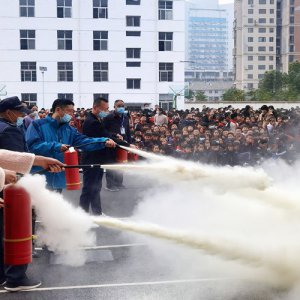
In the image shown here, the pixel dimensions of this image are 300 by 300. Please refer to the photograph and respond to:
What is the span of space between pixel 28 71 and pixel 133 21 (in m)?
10.2

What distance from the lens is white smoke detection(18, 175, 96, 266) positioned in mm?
5234

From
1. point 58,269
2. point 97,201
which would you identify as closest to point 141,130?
point 97,201

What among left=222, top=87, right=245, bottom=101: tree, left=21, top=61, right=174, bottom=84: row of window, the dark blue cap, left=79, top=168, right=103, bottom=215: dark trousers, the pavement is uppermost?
left=21, top=61, right=174, bottom=84: row of window

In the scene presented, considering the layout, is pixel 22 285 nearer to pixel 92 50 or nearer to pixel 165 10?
pixel 92 50

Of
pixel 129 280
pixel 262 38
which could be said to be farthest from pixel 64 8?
pixel 262 38

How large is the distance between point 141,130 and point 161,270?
9.62 meters

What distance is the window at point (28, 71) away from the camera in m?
47.2

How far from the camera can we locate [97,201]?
8898 millimetres

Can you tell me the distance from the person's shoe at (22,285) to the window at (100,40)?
43.4 m

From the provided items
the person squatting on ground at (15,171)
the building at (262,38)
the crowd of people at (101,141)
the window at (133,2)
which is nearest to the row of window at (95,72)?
the window at (133,2)

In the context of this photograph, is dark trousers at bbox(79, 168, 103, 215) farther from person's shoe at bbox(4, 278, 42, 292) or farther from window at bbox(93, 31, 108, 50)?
window at bbox(93, 31, 108, 50)

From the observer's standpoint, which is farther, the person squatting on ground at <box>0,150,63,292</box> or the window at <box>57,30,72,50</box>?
the window at <box>57,30,72,50</box>

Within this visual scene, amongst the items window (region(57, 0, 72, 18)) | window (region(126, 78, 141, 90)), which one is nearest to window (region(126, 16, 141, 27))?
window (region(126, 78, 141, 90))

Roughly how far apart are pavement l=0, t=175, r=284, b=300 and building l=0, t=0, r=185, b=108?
40832 mm
